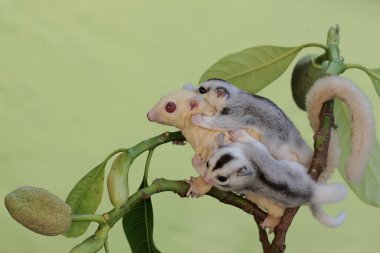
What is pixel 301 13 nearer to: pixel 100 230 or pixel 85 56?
pixel 85 56

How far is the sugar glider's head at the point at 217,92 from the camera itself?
462 millimetres

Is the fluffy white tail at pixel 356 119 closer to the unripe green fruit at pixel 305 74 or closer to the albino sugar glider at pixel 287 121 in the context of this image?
the albino sugar glider at pixel 287 121

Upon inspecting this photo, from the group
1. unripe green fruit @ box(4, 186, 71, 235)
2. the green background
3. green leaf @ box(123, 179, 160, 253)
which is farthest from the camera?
the green background

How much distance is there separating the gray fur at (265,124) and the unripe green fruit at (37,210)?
0.42 feet

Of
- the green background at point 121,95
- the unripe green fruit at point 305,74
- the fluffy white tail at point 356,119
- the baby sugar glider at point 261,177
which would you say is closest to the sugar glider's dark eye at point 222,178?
the baby sugar glider at point 261,177

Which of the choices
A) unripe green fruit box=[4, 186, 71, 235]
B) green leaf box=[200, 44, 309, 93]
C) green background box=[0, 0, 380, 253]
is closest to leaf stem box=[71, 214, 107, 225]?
unripe green fruit box=[4, 186, 71, 235]

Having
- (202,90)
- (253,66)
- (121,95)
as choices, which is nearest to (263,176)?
(202,90)

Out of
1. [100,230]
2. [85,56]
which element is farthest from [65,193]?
[100,230]

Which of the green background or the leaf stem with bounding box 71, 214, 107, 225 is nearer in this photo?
the leaf stem with bounding box 71, 214, 107, 225

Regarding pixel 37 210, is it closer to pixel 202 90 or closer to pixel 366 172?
pixel 202 90

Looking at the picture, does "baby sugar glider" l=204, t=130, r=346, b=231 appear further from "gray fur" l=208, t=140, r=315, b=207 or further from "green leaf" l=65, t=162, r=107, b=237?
"green leaf" l=65, t=162, r=107, b=237

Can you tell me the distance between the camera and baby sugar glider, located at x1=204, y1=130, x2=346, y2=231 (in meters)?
0.40

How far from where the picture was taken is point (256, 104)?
1.48 feet

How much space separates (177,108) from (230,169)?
0.08 meters
